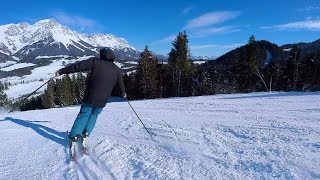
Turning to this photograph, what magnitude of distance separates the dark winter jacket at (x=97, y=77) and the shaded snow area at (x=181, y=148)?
1114 millimetres

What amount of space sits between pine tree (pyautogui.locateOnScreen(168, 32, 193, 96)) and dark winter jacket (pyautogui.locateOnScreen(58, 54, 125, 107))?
51.6 metres

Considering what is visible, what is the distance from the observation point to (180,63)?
59.9 meters

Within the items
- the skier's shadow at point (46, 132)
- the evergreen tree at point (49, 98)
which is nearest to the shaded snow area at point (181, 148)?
the skier's shadow at point (46, 132)

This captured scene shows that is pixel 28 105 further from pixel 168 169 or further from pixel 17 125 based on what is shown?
pixel 168 169

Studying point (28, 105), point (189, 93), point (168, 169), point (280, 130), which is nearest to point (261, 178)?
point (168, 169)

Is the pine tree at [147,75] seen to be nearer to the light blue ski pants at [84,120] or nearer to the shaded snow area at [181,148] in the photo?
the shaded snow area at [181,148]

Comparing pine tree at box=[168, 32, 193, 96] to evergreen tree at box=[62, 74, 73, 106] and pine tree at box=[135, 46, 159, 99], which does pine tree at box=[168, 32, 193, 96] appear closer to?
pine tree at box=[135, 46, 159, 99]

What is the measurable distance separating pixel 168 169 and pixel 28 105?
372 feet

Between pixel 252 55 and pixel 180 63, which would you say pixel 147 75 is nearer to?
pixel 180 63

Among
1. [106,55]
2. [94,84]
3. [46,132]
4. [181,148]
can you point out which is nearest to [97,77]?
[94,84]

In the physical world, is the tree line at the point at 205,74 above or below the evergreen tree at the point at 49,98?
above

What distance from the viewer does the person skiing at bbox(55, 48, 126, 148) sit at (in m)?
7.44

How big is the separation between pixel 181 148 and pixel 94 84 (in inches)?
89.1

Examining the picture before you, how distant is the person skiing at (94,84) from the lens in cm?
744
